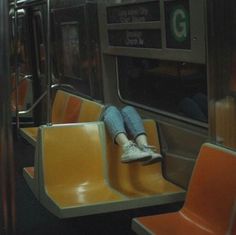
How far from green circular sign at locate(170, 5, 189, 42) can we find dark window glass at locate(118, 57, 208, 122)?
0.19 m

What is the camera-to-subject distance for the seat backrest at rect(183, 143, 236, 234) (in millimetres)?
2295

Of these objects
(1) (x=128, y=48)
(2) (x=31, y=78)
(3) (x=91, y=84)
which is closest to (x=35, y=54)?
(2) (x=31, y=78)

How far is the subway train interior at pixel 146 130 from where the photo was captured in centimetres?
241

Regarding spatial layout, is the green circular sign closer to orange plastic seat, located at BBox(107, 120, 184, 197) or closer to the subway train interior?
the subway train interior

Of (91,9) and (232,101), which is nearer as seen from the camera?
(232,101)

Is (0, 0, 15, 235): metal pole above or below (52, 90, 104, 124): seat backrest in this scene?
above

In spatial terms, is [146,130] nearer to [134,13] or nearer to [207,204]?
[134,13]

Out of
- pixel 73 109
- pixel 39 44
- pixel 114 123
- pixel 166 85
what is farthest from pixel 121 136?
pixel 39 44

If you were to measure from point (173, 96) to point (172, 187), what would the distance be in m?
0.68

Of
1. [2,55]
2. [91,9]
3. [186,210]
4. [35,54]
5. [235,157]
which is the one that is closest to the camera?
[2,55]

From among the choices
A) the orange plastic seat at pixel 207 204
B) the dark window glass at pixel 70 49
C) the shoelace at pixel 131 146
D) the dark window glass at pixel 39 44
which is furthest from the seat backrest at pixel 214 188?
the dark window glass at pixel 39 44

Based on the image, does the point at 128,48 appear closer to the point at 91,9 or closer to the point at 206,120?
the point at 91,9

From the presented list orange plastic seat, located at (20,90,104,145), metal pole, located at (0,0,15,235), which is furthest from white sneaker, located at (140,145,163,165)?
metal pole, located at (0,0,15,235)

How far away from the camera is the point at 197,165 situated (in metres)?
2.59
